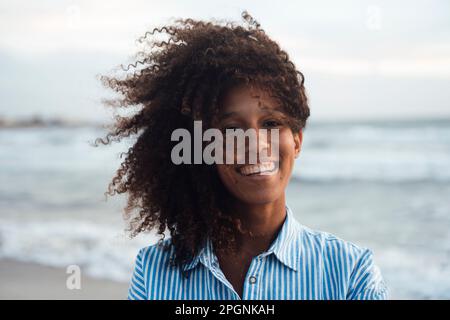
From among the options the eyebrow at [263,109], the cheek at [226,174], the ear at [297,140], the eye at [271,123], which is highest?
the eyebrow at [263,109]

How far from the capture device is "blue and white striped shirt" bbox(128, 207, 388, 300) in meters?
1.94

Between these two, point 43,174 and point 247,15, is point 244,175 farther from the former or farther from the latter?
point 43,174

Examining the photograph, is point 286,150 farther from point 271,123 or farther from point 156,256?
point 156,256

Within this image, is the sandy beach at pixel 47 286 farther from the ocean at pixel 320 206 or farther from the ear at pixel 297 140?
the ear at pixel 297 140

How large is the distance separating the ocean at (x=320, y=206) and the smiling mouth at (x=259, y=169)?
2.21ft

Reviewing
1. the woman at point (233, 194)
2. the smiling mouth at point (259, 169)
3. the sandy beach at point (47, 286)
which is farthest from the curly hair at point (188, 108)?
the sandy beach at point (47, 286)

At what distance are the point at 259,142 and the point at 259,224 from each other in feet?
0.94

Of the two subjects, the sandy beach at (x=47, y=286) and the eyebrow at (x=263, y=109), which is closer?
the eyebrow at (x=263, y=109)

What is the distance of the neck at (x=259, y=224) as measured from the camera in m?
2.09

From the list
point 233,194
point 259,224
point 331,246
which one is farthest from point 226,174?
point 331,246

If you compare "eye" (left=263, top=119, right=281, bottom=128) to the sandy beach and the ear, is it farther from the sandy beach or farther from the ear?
the sandy beach

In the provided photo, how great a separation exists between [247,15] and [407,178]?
11515 millimetres

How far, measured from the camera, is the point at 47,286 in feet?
18.6
